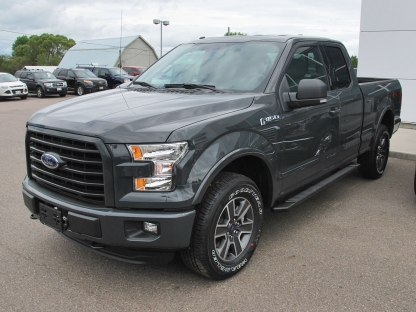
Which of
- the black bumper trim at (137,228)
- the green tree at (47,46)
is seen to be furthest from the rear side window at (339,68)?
the green tree at (47,46)

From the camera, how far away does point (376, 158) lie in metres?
5.93

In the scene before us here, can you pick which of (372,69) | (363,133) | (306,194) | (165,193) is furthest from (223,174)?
(372,69)

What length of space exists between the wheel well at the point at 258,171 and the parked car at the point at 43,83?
2246 cm

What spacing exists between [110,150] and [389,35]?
34.1 feet

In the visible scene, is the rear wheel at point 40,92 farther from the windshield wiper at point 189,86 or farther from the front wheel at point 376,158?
the windshield wiper at point 189,86

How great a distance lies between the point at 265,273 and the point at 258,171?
87 centimetres

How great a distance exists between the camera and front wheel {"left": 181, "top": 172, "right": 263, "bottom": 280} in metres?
3.06

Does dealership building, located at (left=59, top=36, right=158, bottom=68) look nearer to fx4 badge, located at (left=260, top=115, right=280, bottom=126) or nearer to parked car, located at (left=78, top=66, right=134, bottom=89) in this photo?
parked car, located at (left=78, top=66, right=134, bottom=89)

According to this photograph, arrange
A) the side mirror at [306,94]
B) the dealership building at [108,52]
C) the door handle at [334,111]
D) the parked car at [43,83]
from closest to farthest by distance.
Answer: the side mirror at [306,94] → the door handle at [334,111] → the parked car at [43,83] → the dealership building at [108,52]

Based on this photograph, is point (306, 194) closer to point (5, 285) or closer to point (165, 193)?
point (165, 193)

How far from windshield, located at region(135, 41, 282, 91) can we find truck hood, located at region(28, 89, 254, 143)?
0.29 meters

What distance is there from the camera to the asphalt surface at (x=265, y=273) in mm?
3045

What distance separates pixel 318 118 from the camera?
13.8 feet

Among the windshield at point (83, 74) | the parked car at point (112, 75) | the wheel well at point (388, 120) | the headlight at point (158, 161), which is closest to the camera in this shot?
the headlight at point (158, 161)
